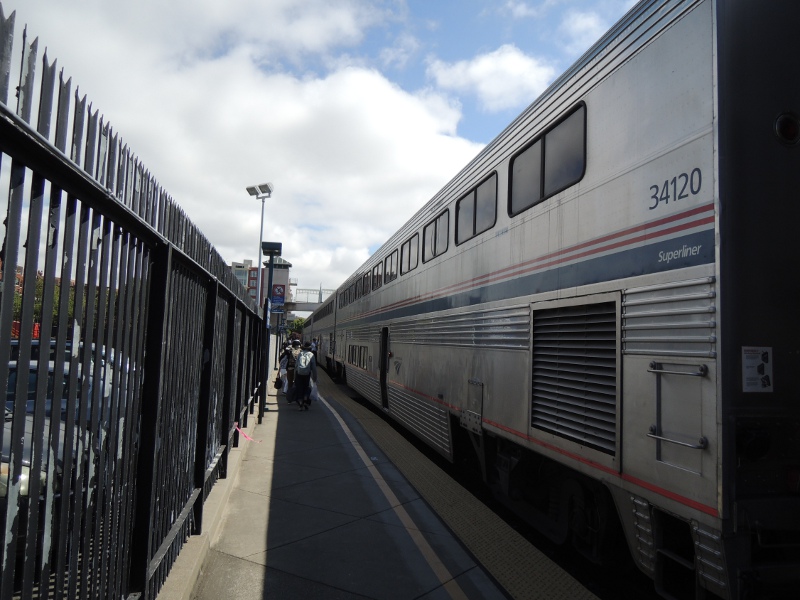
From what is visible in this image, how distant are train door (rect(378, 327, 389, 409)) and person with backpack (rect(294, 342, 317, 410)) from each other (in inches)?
67.8

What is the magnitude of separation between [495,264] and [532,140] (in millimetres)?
1255

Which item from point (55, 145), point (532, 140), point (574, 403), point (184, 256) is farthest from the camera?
point (532, 140)

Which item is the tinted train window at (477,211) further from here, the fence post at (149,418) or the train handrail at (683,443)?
the fence post at (149,418)

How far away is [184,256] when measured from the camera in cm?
349

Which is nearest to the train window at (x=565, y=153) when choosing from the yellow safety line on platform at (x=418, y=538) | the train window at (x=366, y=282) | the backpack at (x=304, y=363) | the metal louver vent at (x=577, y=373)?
the metal louver vent at (x=577, y=373)

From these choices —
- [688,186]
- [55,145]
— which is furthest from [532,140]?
[55,145]

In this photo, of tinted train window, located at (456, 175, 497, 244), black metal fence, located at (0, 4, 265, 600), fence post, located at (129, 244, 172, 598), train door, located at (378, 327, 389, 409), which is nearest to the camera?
black metal fence, located at (0, 4, 265, 600)

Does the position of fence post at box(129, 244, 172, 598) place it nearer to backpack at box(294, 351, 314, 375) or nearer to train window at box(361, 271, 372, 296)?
backpack at box(294, 351, 314, 375)

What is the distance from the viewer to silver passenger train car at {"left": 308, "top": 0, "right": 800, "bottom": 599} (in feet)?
9.88

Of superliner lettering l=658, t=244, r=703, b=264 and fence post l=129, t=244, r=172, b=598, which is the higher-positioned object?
superliner lettering l=658, t=244, r=703, b=264

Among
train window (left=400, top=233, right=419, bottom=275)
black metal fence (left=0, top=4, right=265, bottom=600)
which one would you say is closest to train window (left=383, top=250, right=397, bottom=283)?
train window (left=400, top=233, right=419, bottom=275)

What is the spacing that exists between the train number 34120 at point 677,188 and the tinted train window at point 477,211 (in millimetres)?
2547

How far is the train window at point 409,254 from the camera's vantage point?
9.62 m

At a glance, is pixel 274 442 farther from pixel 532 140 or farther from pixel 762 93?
pixel 762 93
